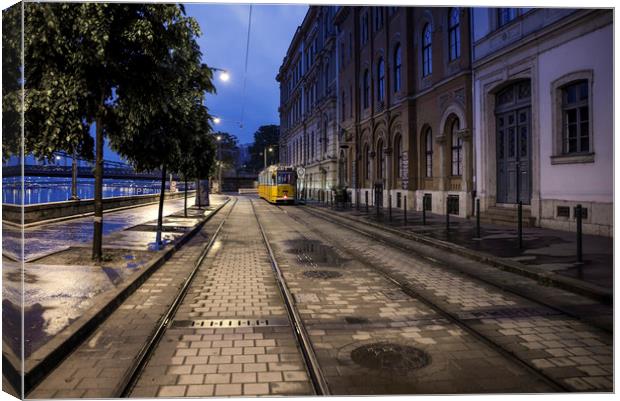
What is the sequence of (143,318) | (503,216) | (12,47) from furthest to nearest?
1. (503,216)
2. (143,318)
3. (12,47)

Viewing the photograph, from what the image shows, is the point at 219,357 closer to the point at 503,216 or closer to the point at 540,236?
the point at 540,236

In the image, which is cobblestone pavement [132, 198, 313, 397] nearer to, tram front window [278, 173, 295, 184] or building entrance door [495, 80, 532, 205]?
A: building entrance door [495, 80, 532, 205]

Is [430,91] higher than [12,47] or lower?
higher

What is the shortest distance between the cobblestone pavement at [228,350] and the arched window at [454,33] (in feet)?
58.2

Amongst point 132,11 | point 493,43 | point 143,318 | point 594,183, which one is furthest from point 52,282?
point 493,43

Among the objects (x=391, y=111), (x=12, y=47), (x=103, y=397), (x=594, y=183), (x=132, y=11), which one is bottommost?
(x=103, y=397)

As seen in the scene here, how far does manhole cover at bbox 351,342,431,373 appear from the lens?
4258 mm

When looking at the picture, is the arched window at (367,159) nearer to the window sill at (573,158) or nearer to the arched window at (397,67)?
the arched window at (397,67)

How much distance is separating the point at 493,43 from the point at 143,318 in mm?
17325

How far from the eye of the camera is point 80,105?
9047 mm

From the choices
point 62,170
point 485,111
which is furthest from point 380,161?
point 62,170

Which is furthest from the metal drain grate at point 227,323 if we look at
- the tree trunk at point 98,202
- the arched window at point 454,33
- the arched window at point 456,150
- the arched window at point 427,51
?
the arched window at point 427,51

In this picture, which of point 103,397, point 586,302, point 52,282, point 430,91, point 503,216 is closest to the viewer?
point 103,397

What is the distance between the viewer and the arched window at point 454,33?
21.7 m
